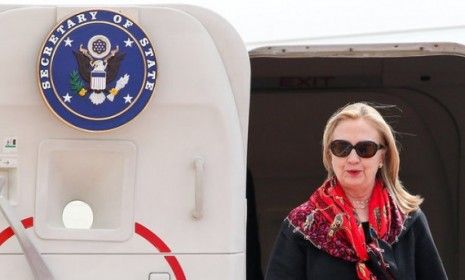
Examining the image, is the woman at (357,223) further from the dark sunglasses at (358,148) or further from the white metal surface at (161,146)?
the white metal surface at (161,146)

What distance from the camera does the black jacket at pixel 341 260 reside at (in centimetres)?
349

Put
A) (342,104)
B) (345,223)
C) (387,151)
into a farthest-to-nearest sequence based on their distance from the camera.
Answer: (342,104) → (387,151) → (345,223)

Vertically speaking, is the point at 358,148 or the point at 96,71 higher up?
the point at 96,71

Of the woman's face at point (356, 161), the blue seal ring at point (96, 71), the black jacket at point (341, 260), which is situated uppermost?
the blue seal ring at point (96, 71)

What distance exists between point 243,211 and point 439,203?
2.79 m

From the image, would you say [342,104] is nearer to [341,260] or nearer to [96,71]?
[96,71]

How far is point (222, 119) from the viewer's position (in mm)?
3820

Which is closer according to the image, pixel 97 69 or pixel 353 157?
pixel 353 157

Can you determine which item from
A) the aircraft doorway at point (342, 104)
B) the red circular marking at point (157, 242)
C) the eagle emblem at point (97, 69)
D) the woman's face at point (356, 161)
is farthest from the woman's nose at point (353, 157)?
the aircraft doorway at point (342, 104)

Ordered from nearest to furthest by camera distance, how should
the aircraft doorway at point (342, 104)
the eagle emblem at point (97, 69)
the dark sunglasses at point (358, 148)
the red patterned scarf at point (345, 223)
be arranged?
the red patterned scarf at point (345, 223) → the dark sunglasses at point (358, 148) → the eagle emblem at point (97, 69) → the aircraft doorway at point (342, 104)

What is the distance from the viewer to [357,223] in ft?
11.5

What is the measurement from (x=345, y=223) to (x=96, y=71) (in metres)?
1.03

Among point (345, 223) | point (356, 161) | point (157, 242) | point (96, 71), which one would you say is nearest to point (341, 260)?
point (345, 223)

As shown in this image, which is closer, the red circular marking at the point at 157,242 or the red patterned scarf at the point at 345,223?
the red patterned scarf at the point at 345,223
